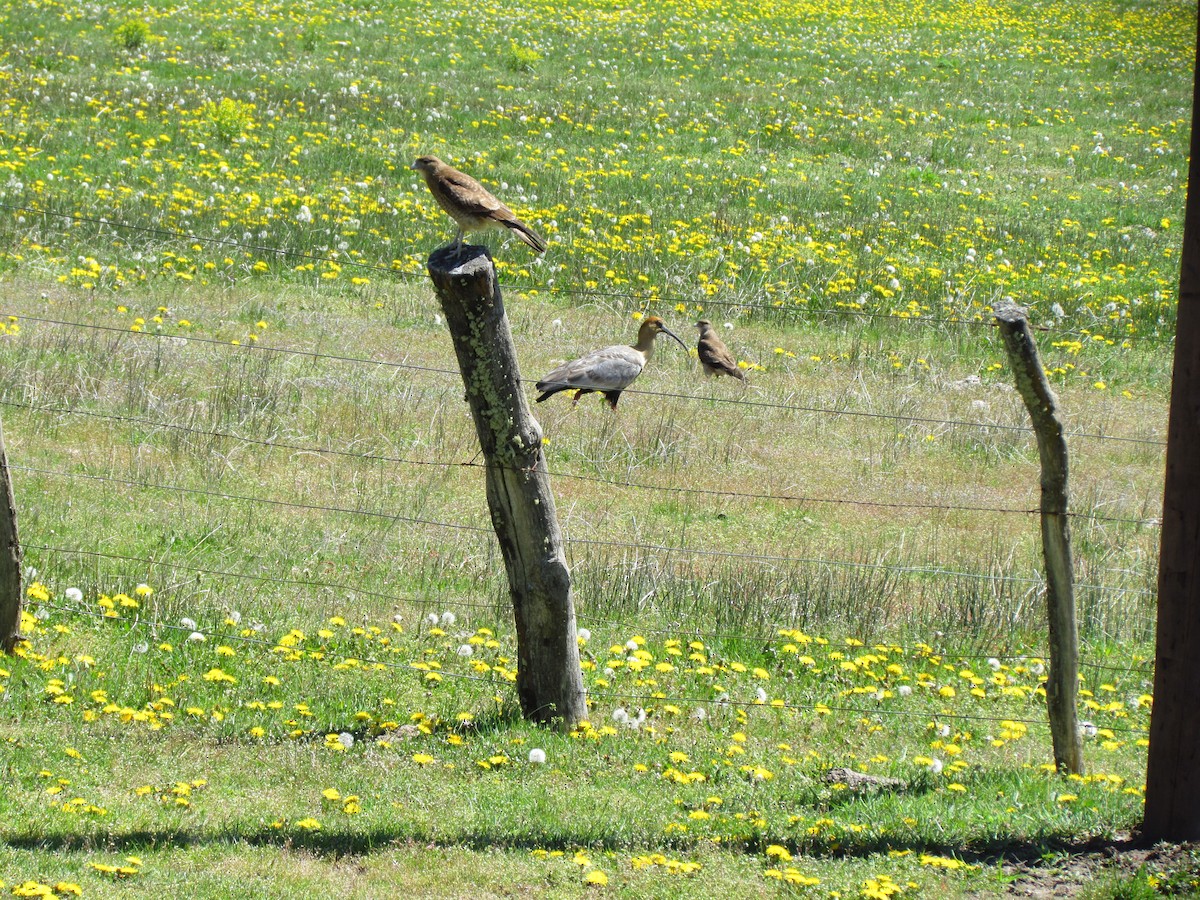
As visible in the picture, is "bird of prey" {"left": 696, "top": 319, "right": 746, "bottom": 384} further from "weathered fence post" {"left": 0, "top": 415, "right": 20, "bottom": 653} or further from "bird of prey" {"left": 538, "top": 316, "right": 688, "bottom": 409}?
"weathered fence post" {"left": 0, "top": 415, "right": 20, "bottom": 653}

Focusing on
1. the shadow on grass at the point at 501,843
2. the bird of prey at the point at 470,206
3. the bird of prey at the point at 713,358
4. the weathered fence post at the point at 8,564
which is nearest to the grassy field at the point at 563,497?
the shadow on grass at the point at 501,843

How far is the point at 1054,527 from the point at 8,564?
17.5ft

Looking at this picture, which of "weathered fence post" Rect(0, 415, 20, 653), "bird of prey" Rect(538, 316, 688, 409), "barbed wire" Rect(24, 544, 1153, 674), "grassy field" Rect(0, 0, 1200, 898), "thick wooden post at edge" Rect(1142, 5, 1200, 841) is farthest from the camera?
"barbed wire" Rect(24, 544, 1153, 674)

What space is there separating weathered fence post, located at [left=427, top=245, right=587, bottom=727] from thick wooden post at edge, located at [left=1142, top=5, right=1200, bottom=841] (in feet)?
9.03

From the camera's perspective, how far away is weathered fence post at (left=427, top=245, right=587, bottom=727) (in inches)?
247

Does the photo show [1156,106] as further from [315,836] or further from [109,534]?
[315,836]

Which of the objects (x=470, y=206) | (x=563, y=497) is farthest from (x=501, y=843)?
(x=563, y=497)

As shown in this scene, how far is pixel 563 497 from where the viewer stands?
1125 cm

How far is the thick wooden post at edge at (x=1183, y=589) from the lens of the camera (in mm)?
5242

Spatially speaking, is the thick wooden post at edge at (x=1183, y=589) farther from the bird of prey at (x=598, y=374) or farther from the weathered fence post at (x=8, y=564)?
the weathered fence post at (x=8, y=564)

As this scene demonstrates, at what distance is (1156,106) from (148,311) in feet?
86.0

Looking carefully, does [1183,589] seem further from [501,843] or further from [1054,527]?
[501,843]

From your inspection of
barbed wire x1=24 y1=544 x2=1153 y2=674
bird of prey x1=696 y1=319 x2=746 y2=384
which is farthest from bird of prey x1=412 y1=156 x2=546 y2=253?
bird of prey x1=696 y1=319 x2=746 y2=384

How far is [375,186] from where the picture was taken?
65.0 feet
